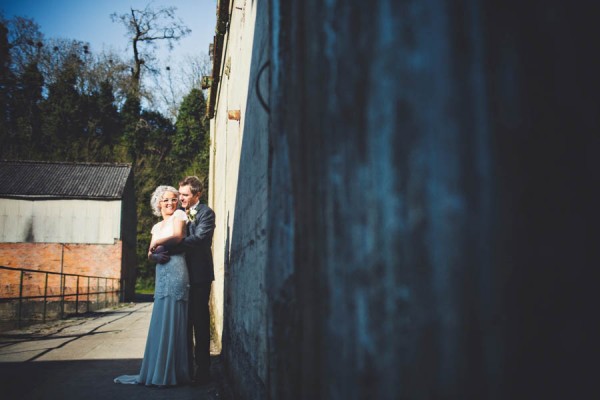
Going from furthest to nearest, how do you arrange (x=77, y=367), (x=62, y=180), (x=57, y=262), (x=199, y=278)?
(x=62, y=180) < (x=57, y=262) < (x=77, y=367) < (x=199, y=278)

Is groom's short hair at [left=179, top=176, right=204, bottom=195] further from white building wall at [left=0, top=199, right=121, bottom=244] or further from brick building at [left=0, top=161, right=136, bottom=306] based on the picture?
white building wall at [left=0, top=199, right=121, bottom=244]

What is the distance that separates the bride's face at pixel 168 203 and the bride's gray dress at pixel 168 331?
0.49ft

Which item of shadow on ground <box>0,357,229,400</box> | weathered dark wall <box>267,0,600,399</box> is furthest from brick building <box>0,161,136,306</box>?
weathered dark wall <box>267,0,600,399</box>

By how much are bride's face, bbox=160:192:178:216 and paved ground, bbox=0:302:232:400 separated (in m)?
1.64

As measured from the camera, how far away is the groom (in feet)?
12.8

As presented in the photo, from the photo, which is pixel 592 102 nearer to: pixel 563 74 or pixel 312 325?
pixel 563 74

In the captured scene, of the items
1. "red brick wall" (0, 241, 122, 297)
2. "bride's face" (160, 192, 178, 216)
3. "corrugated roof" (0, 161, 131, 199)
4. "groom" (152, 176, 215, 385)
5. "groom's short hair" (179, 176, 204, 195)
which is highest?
"corrugated roof" (0, 161, 131, 199)

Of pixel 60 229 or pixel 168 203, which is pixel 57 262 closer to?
pixel 60 229

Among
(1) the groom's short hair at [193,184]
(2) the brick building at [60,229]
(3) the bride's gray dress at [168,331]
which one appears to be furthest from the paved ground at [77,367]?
(2) the brick building at [60,229]

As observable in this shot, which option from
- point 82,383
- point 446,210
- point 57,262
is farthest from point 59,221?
point 446,210

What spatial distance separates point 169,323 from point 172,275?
440 millimetres

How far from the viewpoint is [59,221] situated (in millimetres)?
21578

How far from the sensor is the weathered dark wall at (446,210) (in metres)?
1.11

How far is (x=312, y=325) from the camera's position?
1.27 meters
